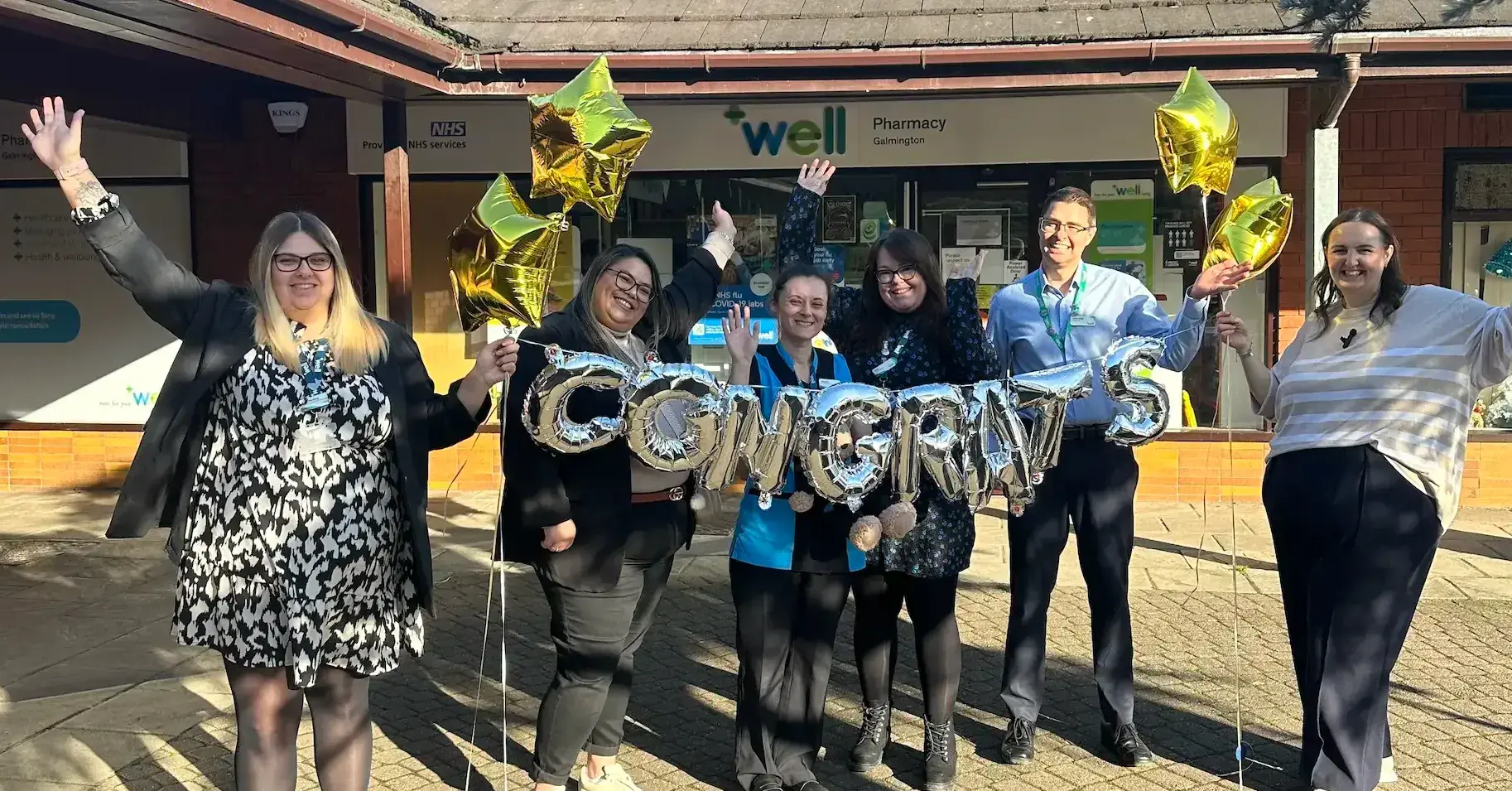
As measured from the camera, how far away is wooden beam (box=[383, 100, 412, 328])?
307 inches

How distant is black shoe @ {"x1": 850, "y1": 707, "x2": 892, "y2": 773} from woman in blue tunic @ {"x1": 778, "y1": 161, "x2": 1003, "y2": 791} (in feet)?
0.51

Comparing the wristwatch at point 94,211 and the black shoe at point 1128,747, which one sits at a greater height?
the wristwatch at point 94,211

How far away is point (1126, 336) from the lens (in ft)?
13.5

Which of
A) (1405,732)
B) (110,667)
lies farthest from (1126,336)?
(110,667)

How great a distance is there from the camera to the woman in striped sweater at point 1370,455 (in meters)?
3.56

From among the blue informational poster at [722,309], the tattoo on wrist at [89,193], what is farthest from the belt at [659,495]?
the blue informational poster at [722,309]

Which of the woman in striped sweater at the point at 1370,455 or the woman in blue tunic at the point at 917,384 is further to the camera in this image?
the woman in blue tunic at the point at 917,384

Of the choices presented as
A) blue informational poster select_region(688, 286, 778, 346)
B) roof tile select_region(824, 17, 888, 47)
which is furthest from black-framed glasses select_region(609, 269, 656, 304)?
blue informational poster select_region(688, 286, 778, 346)

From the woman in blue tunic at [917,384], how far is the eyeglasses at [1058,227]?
39 cm

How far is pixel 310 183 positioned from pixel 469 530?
129 inches

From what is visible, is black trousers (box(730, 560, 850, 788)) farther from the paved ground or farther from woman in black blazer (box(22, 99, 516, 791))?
woman in black blazer (box(22, 99, 516, 791))

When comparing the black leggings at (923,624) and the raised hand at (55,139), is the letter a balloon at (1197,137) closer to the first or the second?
the black leggings at (923,624)

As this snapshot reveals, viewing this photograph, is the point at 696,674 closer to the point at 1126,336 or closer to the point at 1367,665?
the point at 1126,336

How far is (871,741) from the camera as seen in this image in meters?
4.17
